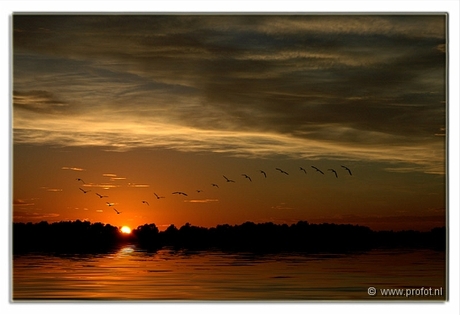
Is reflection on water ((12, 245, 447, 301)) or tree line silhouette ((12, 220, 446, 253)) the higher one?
tree line silhouette ((12, 220, 446, 253))

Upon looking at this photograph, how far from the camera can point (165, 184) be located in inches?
274

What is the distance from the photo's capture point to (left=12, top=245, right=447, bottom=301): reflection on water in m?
6.87

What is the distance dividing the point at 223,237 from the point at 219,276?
0.85 ft

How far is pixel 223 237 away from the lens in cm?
695

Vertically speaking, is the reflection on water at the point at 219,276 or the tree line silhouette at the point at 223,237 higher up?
the tree line silhouette at the point at 223,237

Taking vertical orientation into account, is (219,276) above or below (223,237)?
below

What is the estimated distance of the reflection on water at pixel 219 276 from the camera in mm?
6867

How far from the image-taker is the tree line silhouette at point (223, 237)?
22.7ft

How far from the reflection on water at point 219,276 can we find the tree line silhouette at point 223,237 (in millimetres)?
61

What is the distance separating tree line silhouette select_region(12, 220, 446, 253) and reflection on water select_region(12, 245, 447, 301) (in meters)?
0.06

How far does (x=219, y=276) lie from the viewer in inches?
271

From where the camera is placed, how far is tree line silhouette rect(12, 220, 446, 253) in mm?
6918
